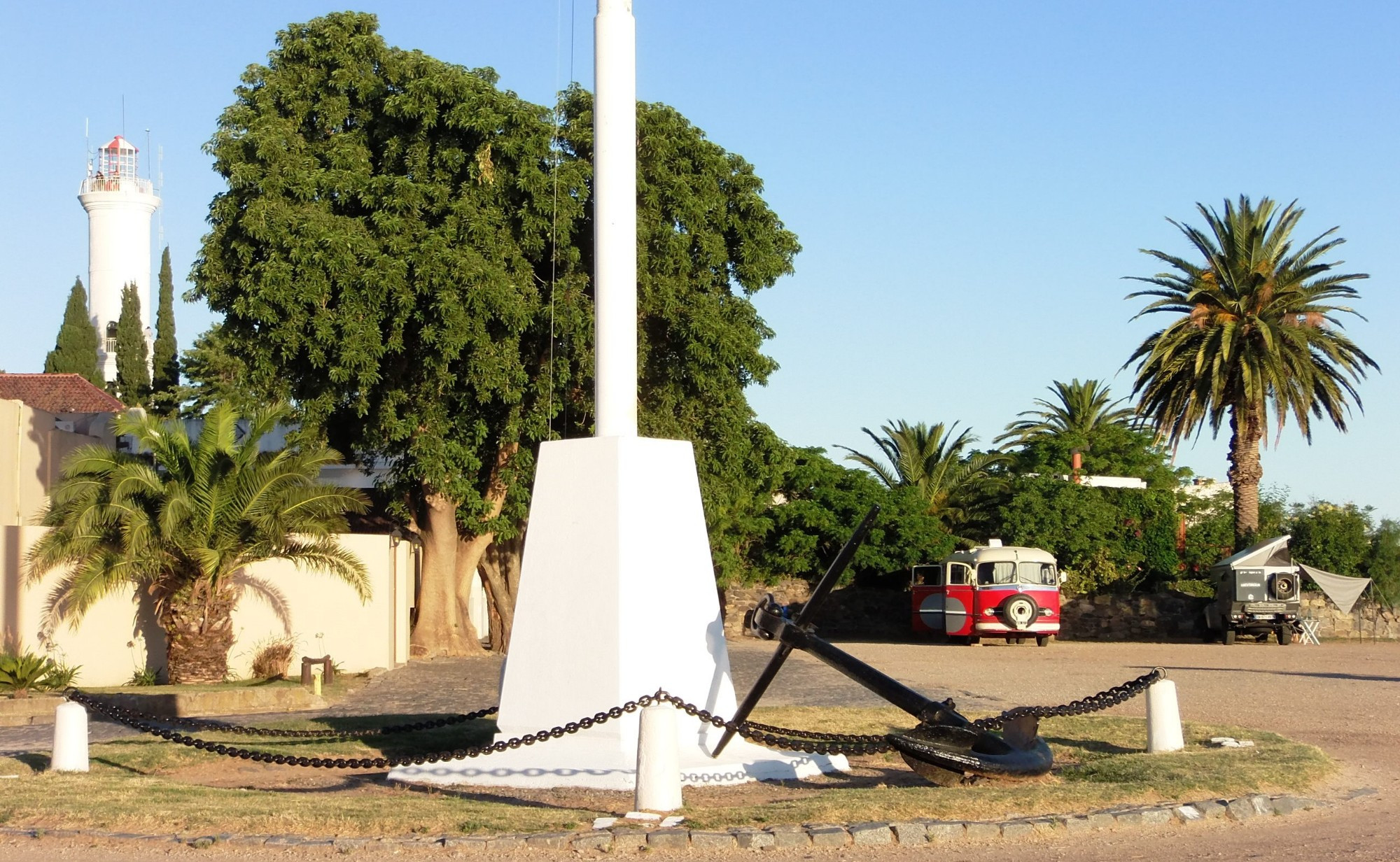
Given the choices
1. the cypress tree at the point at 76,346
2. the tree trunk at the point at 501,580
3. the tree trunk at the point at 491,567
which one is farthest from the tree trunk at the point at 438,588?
the cypress tree at the point at 76,346

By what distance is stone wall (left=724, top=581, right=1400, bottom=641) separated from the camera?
1371 inches

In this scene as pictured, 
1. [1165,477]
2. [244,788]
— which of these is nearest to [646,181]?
[244,788]

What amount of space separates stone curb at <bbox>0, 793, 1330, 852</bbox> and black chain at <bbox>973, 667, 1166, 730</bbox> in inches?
61.3

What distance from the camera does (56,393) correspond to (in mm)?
37375

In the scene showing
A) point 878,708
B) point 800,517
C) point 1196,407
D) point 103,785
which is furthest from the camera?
point 800,517

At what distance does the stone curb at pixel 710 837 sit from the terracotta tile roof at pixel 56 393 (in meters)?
30.6

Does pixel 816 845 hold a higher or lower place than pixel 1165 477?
lower

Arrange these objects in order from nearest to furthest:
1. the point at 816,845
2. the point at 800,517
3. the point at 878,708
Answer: the point at 816,845 → the point at 878,708 → the point at 800,517

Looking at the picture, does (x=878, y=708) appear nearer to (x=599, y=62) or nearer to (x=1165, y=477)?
(x=599, y=62)

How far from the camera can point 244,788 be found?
1048cm

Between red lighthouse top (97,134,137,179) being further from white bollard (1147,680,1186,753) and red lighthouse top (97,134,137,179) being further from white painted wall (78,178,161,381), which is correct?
white bollard (1147,680,1186,753)

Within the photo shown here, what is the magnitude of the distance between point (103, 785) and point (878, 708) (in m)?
8.73

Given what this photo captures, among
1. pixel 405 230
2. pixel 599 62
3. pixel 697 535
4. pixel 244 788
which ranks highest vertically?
pixel 405 230

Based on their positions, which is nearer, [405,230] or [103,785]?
[103,785]
